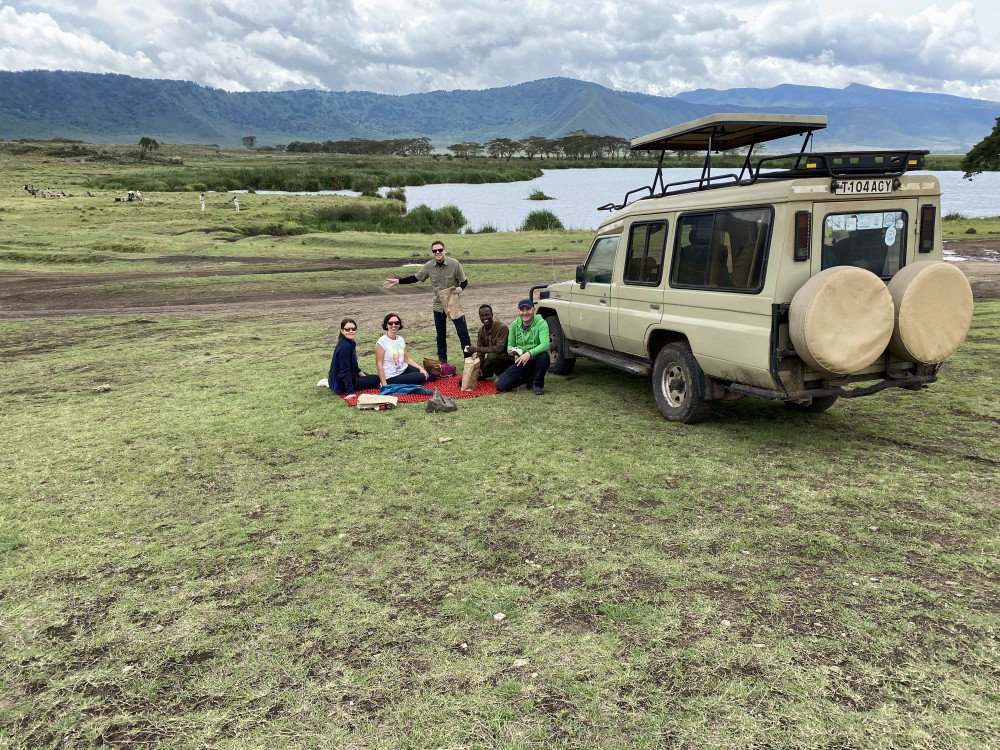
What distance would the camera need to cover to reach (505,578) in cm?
425

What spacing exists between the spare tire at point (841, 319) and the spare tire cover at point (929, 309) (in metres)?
0.16

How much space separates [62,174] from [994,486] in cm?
8894

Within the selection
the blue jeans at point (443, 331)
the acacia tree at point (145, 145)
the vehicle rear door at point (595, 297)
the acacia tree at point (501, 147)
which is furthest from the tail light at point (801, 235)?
the acacia tree at point (501, 147)

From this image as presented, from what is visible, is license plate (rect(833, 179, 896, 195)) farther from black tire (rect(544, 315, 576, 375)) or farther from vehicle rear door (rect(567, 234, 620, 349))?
black tire (rect(544, 315, 576, 375))

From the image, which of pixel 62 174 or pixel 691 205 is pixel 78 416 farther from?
pixel 62 174

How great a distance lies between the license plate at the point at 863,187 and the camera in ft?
18.9

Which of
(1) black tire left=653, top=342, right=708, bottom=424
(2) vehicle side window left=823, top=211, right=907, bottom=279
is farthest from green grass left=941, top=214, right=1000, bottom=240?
(1) black tire left=653, top=342, right=708, bottom=424

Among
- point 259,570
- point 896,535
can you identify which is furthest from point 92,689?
point 896,535

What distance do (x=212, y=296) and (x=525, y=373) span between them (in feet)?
43.5

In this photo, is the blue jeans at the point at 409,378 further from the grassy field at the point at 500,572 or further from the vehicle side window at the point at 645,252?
the vehicle side window at the point at 645,252

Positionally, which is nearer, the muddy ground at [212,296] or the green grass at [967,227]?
the muddy ground at [212,296]

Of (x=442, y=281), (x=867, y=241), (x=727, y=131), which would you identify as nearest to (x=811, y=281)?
(x=867, y=241)

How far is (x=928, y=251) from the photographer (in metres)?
6.10

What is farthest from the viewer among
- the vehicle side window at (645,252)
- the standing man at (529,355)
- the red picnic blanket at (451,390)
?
the standing man at (529,355)
